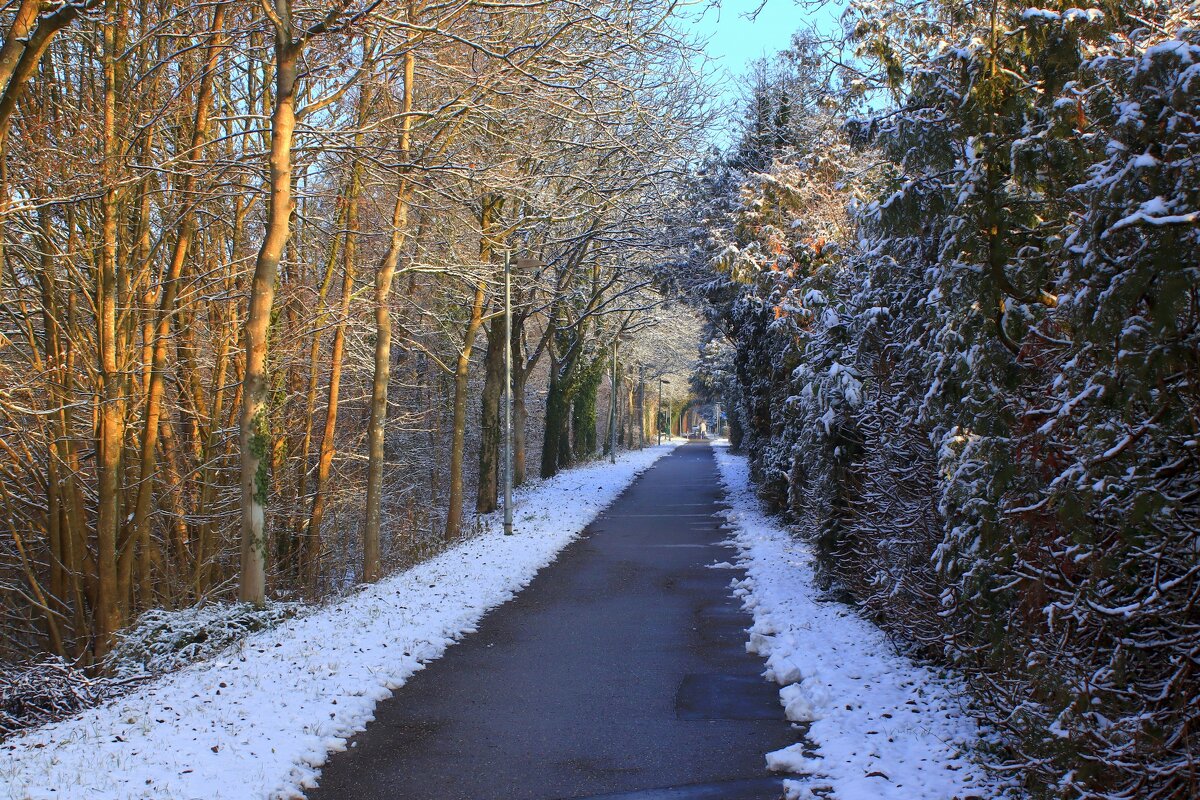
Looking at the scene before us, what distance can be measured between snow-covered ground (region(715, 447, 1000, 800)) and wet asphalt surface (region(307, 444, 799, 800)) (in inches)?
9.3

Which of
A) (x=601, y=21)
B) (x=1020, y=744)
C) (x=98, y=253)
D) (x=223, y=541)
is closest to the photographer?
(x=1020, y=744)

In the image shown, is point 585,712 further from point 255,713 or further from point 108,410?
point 108,410

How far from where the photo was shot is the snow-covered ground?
204 inches

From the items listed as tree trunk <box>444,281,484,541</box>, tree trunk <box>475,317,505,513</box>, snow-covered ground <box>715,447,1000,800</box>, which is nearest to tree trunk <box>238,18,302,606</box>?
snow-covered ground <box>715,447,1000,800</box>

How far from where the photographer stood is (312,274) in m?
20.0

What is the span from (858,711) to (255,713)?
438 cm

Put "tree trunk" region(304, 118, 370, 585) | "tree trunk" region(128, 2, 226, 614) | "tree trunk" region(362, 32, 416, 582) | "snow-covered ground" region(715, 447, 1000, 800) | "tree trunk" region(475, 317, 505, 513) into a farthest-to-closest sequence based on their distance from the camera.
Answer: "tree trunk" region(475, 317, 505, 513) < "tree trunk" region(304, 118, 370, 585) < "tree trunk" region(362, 32, 416, 582) < "tree trunk" region(128, 2, 226, 614) < "snow-covered ground" region(715, 447, 1000, 800)

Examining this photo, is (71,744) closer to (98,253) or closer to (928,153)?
(928,153)

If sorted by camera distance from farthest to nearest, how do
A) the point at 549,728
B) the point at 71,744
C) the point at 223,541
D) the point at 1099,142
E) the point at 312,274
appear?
the point at 312,274
the point at 223,541
the point at 549,728
the point at 71,744
the point at 1099,142

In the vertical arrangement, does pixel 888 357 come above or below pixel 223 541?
above

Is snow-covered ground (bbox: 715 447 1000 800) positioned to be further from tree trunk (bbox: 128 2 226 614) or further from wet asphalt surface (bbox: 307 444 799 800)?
tree trunk (bbox: 128 2 226 614)

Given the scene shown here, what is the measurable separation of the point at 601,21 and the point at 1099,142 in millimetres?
7926

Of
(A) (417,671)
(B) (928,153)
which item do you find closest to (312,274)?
(A) (417,671)

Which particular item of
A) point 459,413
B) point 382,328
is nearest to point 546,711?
point 382,328
